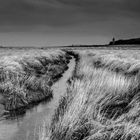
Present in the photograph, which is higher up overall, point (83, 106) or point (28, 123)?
point (83, 106)

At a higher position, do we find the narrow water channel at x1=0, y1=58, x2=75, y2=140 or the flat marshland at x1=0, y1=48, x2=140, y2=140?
the flat marshland at x1=0, y1=48, x2=140, y2=140

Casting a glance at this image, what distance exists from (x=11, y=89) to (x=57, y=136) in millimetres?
3770

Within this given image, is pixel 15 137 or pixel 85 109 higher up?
pixel 85 109

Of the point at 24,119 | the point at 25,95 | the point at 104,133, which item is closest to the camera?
the point at 104,133

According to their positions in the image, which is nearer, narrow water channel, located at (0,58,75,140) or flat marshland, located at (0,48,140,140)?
flat marshland, located at (0,48,140,140)

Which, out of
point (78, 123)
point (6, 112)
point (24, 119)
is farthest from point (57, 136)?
point (6, 112)

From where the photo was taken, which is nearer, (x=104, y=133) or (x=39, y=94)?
(x=104, y=133)

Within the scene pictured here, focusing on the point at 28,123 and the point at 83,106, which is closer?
the point at 83,106

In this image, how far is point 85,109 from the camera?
500cm

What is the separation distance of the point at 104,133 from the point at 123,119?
824mm

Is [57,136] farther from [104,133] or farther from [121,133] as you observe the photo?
[121,133]

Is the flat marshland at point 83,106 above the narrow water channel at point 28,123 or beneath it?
above

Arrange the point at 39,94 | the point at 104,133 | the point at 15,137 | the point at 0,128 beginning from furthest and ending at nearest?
the point at 39,94
the point at 0,128
the point at 15,137
the point at 104,133

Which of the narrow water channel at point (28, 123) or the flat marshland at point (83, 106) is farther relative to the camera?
the narrow water channel at point (28, 123)
